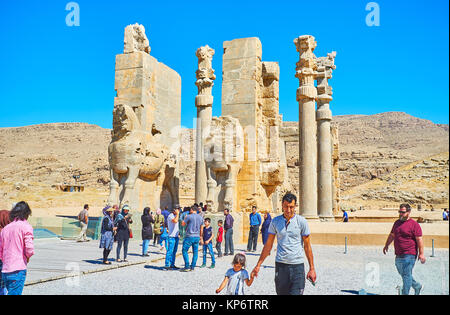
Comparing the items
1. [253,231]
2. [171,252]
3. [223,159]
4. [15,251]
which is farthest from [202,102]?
[15,251]

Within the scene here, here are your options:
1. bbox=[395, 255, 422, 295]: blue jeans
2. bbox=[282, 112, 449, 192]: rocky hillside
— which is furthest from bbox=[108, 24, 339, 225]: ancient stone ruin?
bbox=[395, 255, 422, 295]: blue jeans

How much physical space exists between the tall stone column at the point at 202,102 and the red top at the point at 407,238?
34.8 feet

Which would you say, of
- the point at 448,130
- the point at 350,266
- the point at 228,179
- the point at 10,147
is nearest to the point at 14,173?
the point at 10,147

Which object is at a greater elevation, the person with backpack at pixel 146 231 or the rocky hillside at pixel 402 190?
the rocky hillside at pixel 402 190

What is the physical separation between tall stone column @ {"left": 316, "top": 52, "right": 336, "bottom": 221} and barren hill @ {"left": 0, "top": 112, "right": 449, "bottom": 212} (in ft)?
13.7

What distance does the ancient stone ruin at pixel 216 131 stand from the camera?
12594 millimetres

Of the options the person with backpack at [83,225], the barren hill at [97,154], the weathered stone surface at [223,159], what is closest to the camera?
the weathered stone surface at [223,159]

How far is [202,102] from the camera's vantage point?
16453 millimetres

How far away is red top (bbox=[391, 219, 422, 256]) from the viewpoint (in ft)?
Answer: 15.9

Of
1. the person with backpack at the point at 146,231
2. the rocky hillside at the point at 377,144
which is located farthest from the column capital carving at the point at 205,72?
the rocky hillside at the point at 377,144

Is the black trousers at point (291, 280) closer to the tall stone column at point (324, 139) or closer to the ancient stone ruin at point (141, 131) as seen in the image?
the ancient stone ruin at point (141, 131)

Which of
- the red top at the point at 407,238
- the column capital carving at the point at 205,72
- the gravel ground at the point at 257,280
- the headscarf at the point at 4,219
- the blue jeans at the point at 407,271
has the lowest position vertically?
the gravel ground at the point at 257,280

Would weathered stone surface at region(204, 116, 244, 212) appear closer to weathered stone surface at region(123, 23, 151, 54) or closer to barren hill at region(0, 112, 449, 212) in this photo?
weathered stone surface at region(123, 23, 151, 54)
